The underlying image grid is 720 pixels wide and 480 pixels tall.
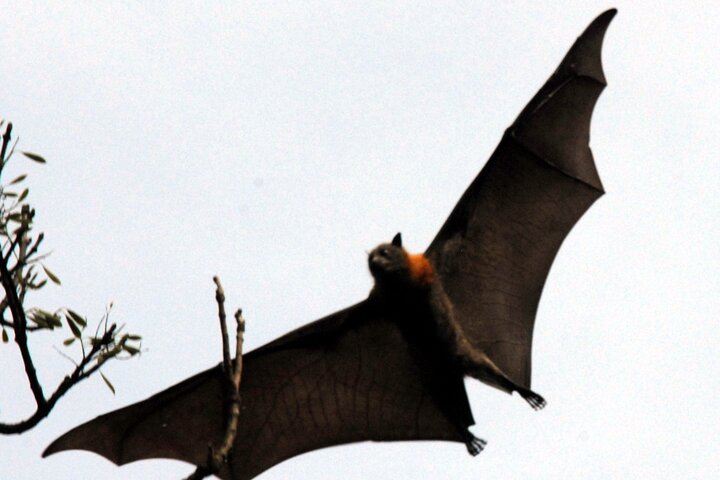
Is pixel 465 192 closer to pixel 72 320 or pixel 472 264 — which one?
pixel 472 264

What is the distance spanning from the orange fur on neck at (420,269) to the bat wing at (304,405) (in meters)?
0.73

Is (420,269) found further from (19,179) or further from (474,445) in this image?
(19,179)

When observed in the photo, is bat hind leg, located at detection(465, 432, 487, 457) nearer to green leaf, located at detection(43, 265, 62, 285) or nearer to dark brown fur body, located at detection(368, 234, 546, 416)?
dark brown fur body, located at detection(368, 234, 546, 416)

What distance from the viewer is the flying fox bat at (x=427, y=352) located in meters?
11.3

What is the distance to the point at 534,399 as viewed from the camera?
34.6 feet

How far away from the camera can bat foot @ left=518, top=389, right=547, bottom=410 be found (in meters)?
10.5

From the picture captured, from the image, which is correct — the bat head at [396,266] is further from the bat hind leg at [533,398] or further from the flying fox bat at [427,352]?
the bat hind leg at [533,398]

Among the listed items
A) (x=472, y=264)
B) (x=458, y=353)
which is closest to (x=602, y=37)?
(x=472, y=264)

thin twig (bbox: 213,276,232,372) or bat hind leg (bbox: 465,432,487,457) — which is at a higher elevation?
thin twig (bbox: 213,276,232,372)

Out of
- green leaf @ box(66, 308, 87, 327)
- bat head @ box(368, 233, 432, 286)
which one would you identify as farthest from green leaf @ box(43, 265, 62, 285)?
bat head @ box(368, 233, 432, 286)

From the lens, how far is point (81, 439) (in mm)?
11148

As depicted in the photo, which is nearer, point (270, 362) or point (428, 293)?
point (428, 293)

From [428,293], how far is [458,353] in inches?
26.5

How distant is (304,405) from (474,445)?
6.25 feet
